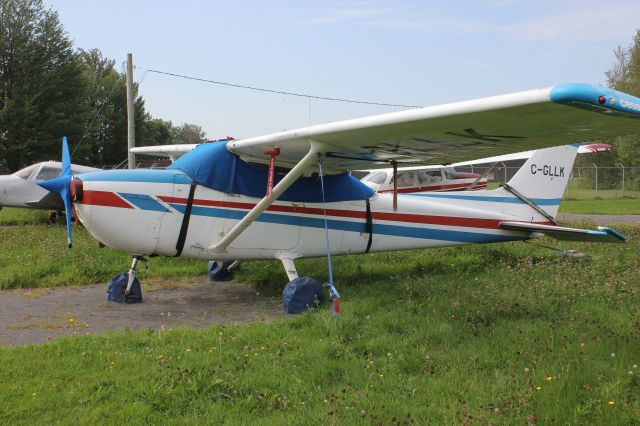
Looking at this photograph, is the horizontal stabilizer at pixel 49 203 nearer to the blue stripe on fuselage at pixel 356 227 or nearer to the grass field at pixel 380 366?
the blue stripe on fuselage at pixel 356 227

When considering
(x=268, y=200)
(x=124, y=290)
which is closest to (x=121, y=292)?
(x=124, y=290)

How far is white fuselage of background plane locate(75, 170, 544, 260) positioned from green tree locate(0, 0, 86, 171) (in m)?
31.5

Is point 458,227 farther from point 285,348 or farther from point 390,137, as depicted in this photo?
point 285,348

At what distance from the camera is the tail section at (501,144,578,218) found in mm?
8820

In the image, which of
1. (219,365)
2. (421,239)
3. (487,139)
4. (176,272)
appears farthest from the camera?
(176,272)

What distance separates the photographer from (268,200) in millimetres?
6246

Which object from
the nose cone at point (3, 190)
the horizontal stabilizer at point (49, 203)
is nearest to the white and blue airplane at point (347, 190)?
the horizontal stabilizer at point (49, 203)

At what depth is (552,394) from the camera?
3527mm

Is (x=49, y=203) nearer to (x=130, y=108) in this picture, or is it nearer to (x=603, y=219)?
(x=130, y=108)

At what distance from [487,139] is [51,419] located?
457 cm

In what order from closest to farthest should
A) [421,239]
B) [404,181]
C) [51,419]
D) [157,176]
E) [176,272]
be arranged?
[51,419] < [157,176] < [421,239] < [176,272] < [404,181]

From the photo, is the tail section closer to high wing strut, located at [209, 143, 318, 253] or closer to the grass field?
the grass field

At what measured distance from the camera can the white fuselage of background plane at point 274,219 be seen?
6309mm

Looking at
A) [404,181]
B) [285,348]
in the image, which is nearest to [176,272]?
[285,348]
